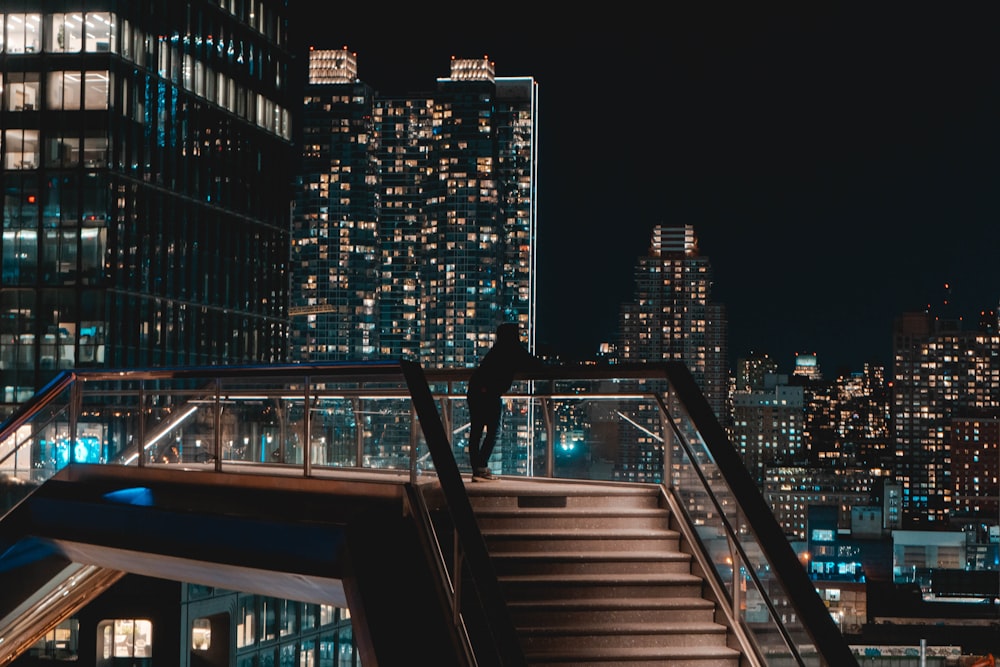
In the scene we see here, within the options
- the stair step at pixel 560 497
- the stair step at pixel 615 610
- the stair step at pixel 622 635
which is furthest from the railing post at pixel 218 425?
the stair step at pixel 622 635

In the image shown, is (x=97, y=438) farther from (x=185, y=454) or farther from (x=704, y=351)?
(x=704, y=351)

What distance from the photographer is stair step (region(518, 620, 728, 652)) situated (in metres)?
6.98

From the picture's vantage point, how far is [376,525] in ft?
24.9

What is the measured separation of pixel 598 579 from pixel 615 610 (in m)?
0.26

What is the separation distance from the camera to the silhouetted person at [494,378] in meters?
8.86

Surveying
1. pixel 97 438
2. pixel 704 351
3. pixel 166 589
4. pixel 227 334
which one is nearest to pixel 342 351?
pixel 704 351

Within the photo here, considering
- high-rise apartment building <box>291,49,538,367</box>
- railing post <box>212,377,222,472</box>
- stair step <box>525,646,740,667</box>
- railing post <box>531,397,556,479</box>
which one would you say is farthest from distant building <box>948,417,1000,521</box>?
stair step <box>525,646,740,667</box>

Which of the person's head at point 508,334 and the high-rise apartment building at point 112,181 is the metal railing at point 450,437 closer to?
the person's head at point 508,334

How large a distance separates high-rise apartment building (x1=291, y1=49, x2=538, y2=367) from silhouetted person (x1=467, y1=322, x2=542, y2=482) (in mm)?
128501

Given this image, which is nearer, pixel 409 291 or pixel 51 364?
pixel 51 364

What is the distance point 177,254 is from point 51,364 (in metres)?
6.79

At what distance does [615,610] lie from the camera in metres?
7.28

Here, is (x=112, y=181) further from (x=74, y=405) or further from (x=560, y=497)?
(x=560, y=497)

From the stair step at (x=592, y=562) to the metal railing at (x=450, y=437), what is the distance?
0.71 feet
